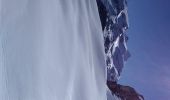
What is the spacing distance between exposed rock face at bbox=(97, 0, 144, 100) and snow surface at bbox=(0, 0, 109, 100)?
0.14 metres

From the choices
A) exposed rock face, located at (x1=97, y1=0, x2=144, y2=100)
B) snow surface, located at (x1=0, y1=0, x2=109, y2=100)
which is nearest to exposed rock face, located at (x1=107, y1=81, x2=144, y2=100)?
exposed rock face, located at (x1=97, y1=0, x2=144, y2=100)

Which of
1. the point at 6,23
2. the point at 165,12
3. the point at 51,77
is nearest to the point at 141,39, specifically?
the point at 165,12

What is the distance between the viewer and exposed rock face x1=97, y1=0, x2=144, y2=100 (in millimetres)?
1156

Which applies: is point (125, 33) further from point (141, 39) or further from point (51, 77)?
point (51, 77)

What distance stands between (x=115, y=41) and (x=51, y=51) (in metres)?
0.46

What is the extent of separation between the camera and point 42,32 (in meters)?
0.78

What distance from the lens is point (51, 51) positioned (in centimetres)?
80

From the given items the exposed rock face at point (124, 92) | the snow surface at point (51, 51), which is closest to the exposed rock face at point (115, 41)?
the exposed rock face at point (124, 92)

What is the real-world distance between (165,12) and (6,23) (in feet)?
2.71

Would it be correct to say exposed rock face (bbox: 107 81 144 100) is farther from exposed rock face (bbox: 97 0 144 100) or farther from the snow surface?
the snow surface

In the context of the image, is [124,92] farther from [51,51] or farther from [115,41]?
[51,51]

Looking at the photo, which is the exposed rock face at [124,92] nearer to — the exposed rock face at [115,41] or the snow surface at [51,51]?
the exposed rock face at [115,41]

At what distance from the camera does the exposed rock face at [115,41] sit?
1156 millimetres

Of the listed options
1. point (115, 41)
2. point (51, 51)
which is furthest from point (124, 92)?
point (51, 51)
